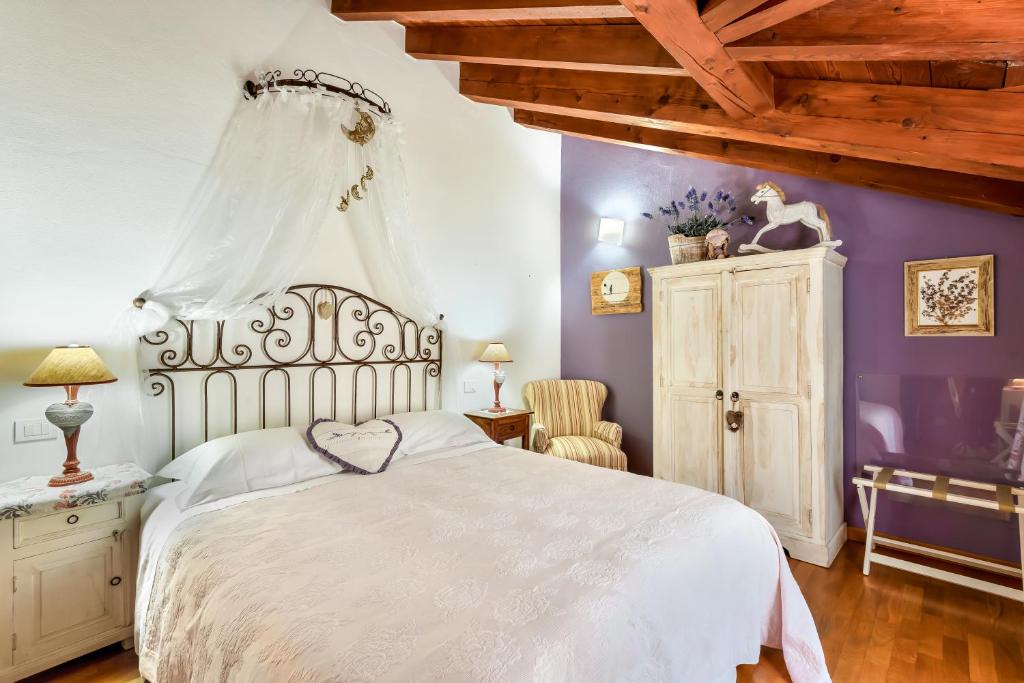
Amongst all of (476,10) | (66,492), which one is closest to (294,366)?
(66,492)

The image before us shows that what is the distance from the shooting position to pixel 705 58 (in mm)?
1690

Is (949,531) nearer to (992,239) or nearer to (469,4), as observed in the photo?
(992,239)

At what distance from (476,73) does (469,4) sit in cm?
135

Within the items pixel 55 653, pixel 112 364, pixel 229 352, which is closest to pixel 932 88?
pixel 229 352

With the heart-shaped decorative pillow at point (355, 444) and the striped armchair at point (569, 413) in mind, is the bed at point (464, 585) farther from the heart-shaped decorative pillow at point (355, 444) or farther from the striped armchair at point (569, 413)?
the striped armchair at point (569, 413)

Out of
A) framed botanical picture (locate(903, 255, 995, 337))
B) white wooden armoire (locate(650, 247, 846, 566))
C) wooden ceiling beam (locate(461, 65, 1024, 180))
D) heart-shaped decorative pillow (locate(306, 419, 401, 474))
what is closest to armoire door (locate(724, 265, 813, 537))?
white wooden armoire (locate(650, 247, 846, 566))

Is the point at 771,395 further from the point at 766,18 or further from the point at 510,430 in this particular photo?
the point at 766,18

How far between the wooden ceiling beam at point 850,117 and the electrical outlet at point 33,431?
A: 304 centimetres

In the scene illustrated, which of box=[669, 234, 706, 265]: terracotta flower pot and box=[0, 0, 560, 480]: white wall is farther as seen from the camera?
box=[669, 234, 706, 265]: terracotta flower pot

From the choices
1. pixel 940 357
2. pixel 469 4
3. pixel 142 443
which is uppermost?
pixel 469 4

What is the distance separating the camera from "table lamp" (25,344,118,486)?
6.12 ft

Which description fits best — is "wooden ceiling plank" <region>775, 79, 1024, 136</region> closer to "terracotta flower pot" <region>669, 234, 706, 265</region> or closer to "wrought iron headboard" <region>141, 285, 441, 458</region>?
"terracotta flower pot" <region>669, 234, 706, 265</region>

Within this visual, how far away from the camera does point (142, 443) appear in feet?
7.29

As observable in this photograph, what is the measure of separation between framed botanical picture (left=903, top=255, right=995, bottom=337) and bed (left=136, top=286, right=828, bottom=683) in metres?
1.97
